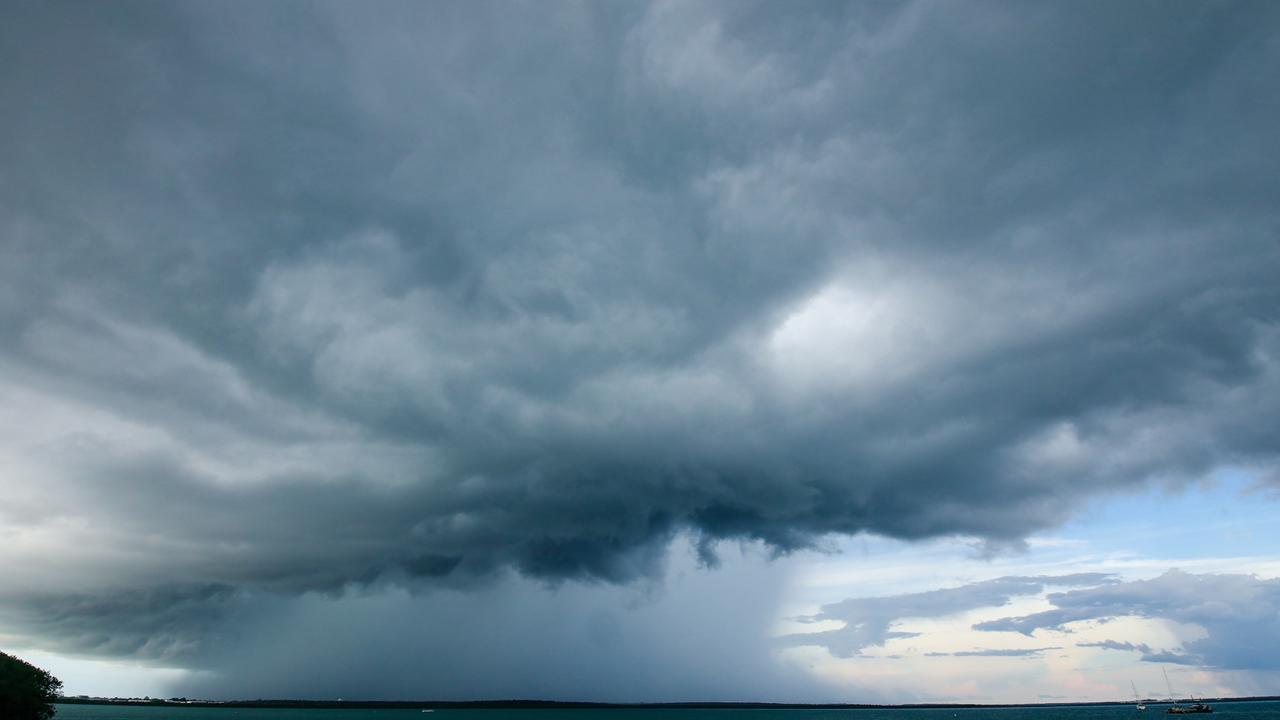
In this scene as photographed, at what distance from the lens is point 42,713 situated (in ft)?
379

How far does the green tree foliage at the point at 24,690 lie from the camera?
10806cm

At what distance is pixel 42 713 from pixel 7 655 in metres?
12.0

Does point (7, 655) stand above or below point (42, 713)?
above

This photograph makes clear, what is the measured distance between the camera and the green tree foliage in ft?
355

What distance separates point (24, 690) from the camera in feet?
364

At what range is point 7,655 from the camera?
11894 cm
